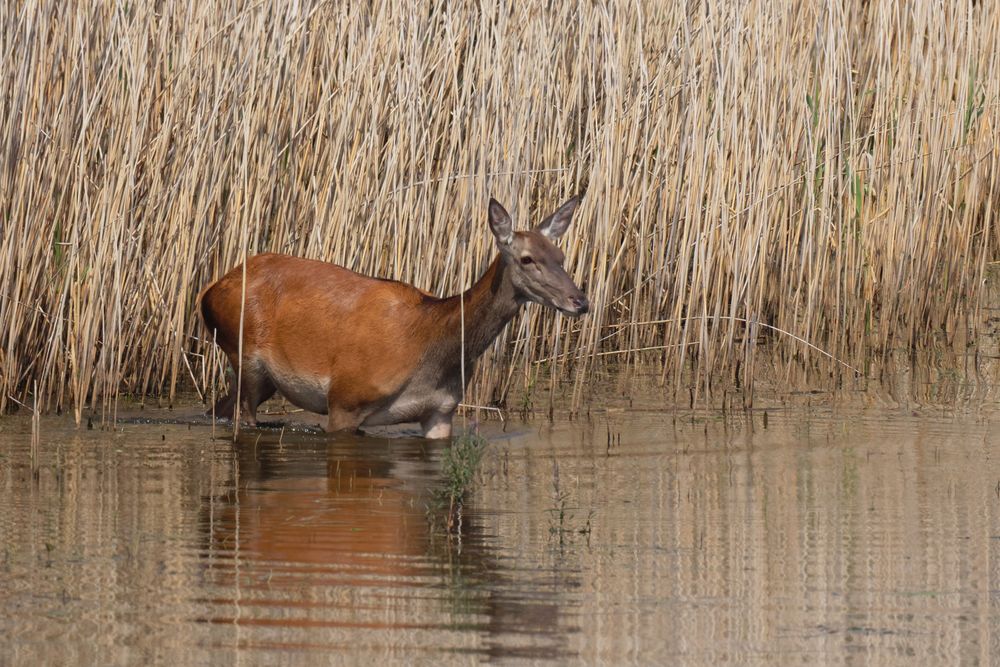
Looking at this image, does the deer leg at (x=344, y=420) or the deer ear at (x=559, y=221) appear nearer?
the deer ear at (x=559, y=221)

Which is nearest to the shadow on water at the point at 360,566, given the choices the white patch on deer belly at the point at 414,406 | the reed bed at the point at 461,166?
the white patch on deer belly at the point at 414,406

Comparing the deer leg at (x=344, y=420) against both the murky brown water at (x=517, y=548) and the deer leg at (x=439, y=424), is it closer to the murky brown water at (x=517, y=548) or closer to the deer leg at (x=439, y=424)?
the murky brown water at (x=517, y=548)

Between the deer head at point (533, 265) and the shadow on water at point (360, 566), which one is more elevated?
the deer head at point (533, 265)

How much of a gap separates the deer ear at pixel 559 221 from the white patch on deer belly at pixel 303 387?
1158 mm

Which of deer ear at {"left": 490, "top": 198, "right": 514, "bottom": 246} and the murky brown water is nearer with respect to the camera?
the murky brown water

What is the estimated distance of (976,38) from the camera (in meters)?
10.6

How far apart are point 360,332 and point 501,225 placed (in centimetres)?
87

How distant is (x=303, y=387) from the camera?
782cm

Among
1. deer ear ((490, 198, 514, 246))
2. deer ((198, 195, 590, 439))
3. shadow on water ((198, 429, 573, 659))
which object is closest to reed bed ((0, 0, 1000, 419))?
deer ((198, 195, 590, 439))

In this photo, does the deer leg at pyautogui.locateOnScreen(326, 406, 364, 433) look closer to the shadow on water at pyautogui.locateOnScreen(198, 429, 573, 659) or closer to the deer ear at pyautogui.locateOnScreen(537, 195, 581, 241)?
the shadow on water at pyautogui.locateOnScreen(198, 429, 573, 659)

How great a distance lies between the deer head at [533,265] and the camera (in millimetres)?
7062

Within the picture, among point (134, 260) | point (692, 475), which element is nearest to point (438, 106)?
point (134, 260)

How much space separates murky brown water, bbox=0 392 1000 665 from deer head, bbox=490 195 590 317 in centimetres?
61

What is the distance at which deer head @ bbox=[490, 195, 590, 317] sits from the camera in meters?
7.06
